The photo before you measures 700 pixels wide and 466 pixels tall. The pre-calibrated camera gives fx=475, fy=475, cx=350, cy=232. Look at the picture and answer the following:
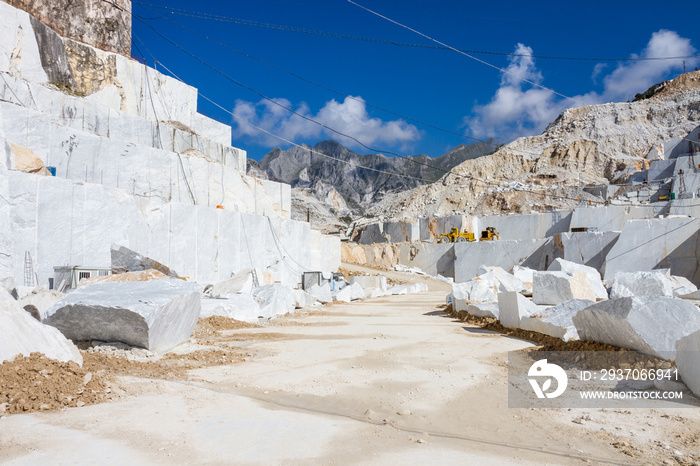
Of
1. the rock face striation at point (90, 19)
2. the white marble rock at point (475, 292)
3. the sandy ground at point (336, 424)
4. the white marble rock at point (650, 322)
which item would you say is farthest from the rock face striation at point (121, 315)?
the rock face striation at point (90, 19)

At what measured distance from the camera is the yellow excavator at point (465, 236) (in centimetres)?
3469

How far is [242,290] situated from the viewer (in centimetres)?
1280

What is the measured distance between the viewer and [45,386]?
12.6 ft

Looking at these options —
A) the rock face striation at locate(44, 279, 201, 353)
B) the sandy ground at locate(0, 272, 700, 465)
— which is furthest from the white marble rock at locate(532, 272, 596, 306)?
the rock face striation at locate(44, 279, 201, 353)

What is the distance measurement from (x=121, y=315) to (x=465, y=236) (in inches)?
1272

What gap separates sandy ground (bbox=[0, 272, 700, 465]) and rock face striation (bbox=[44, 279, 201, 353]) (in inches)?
34.7

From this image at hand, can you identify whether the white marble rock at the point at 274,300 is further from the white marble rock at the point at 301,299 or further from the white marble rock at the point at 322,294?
the white marble rock at the point at 322,294

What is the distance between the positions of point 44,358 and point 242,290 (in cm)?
864

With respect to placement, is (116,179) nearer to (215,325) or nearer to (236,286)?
(236,286)

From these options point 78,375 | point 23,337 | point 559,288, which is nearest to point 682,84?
point 559,288

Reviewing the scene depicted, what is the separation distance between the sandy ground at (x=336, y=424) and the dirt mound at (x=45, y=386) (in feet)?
0.43

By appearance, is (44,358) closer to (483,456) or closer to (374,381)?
(374,381)

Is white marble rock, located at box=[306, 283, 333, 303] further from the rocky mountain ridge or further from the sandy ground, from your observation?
the rocky mountain ridge

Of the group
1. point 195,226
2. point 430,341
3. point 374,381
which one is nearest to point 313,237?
point 195,226
